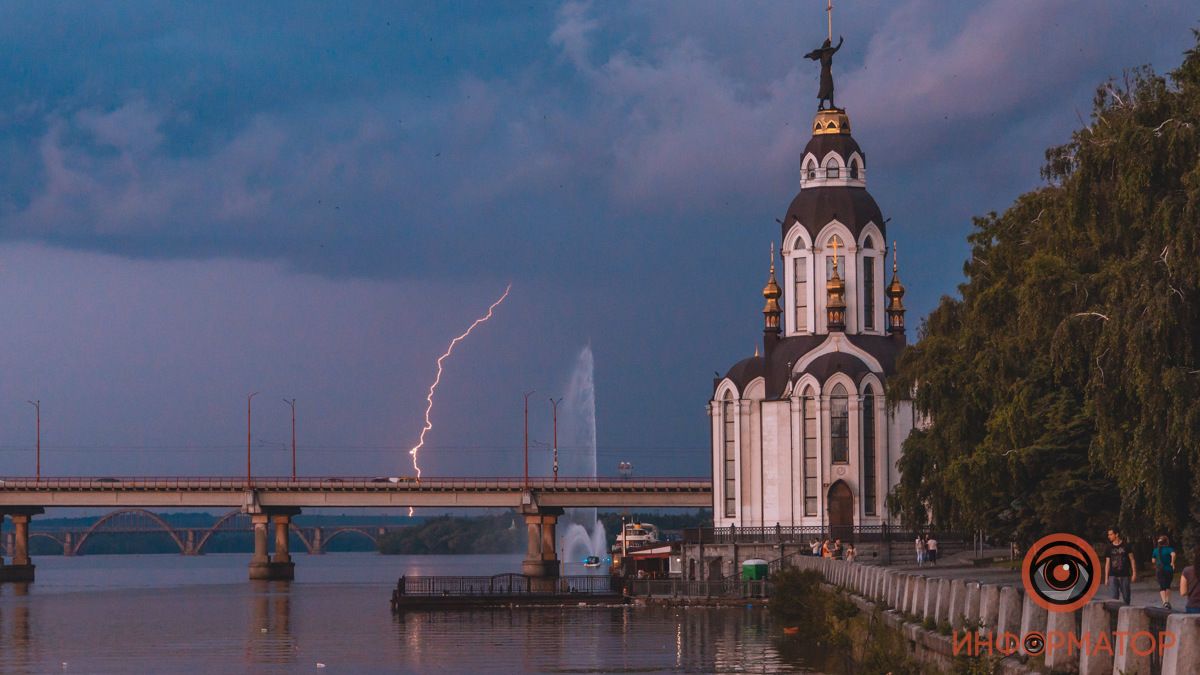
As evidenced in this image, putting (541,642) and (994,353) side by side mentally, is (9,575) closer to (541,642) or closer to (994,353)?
(541,642)

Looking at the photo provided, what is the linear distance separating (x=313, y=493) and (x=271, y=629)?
74.4 metres

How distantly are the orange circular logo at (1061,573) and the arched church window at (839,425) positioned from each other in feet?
238

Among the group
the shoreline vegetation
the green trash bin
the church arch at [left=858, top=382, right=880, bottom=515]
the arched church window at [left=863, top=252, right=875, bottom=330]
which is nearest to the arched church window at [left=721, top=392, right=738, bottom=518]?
the church arch at [left=858, top=382, right=880, bottom=515]

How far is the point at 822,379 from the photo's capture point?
9900cm

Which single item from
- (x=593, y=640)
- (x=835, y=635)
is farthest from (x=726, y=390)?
(x=835, y=635)

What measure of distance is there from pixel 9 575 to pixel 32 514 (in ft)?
22.7

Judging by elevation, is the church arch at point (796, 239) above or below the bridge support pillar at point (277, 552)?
above

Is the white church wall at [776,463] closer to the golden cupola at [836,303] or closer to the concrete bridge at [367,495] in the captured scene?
the golden cupola at [836,303]

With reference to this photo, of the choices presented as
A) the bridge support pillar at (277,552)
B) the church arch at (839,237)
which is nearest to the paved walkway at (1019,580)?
the church arch at (839,237)

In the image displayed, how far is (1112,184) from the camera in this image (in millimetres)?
44812

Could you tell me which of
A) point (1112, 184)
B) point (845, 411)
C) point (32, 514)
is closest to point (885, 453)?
point (845, 411)

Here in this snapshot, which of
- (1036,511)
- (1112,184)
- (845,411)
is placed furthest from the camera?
(845,411)

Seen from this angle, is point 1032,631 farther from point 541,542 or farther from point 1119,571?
point 541,542

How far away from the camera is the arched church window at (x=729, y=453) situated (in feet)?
338
